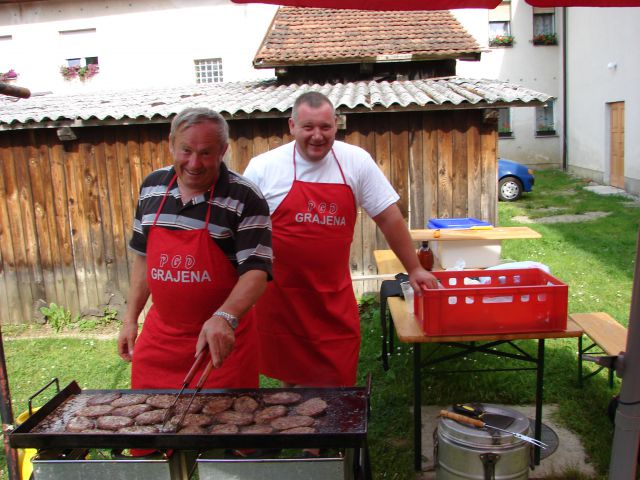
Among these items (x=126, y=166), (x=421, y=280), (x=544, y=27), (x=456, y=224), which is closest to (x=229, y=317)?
(x=421, y=280)

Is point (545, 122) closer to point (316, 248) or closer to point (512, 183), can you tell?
point (512, 183)

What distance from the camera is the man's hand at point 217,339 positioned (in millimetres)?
2209

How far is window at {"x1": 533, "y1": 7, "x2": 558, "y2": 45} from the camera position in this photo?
20.5 metres

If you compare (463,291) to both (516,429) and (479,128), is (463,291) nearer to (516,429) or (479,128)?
(516,429)

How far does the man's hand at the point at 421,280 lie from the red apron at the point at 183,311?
1.00 metres

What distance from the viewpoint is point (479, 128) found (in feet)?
22.5

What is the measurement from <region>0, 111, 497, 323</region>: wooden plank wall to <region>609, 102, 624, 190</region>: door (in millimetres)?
10767

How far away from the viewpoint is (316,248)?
3168mm

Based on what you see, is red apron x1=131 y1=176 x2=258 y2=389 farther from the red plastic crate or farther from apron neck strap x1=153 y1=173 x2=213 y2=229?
the red plastic crate

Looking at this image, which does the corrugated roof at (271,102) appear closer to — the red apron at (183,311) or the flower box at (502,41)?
the red apron at (183,311)

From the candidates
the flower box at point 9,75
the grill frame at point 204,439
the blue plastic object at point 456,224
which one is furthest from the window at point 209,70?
the grill frame at point 204,439

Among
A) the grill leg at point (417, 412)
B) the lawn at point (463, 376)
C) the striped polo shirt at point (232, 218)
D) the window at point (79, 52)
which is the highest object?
the window at point (79, 52)

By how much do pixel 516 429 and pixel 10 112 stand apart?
23.5 feet

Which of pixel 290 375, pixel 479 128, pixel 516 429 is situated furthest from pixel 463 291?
pixel 479 128
